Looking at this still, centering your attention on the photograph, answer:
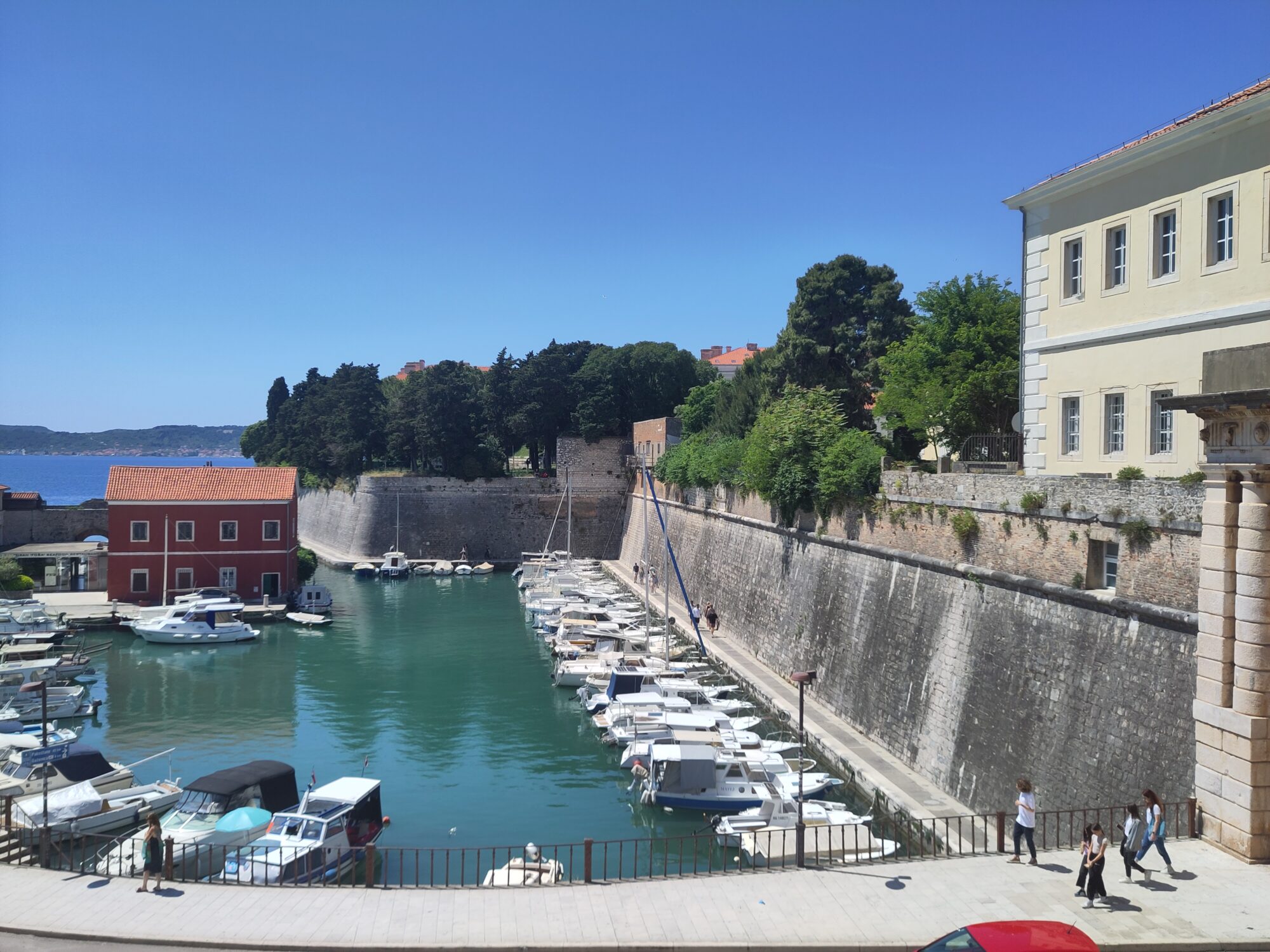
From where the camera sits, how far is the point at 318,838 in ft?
48.2

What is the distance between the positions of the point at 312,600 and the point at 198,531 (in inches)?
207

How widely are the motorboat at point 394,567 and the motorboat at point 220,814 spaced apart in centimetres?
3376

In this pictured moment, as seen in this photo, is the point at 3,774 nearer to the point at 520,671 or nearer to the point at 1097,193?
the point at 520,671

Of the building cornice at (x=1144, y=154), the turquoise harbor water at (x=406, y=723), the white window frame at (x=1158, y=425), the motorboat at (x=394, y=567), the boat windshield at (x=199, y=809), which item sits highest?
the building cornice at (x=1144, y=154)

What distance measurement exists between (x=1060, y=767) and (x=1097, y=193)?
8.88 meters

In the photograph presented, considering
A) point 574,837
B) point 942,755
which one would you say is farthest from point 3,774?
point 942,755

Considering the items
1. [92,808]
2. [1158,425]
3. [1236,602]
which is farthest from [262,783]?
[1158,425]

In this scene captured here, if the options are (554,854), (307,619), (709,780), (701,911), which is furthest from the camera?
(307,619)

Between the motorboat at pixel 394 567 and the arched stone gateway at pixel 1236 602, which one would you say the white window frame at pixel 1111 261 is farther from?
the motorboat at pixel 394 567

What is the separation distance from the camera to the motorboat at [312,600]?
3912cm

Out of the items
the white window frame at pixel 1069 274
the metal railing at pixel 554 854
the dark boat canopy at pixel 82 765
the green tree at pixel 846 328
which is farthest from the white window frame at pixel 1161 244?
the green tree at pixel 846 328

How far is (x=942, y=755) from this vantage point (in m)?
16.1

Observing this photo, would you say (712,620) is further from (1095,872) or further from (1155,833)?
(1095,872)

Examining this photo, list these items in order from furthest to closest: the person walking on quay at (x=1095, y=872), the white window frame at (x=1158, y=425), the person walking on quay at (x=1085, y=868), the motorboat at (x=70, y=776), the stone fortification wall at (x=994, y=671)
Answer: the motorboat at (x=70, y=776) → the white window frame at (x=1158, y=425) → the stone fortification wall at (x=994, y=671) → the person walking on quay at (x=1085, y=868) → the person walking on quay at (x=1095, y=872)
